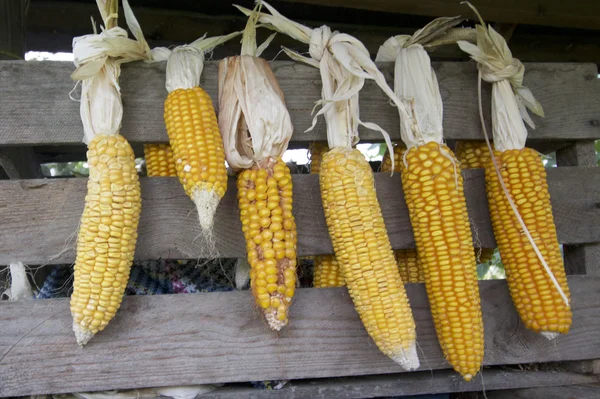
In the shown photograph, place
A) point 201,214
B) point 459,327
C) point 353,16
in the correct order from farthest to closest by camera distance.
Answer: point 353,16, point 459,327, point 201,214

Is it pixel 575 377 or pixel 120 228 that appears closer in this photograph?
pixel 120 228

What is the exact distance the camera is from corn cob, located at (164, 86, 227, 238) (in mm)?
→ 1631

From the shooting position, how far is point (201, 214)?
1629mm

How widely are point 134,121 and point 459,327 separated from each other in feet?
4.41

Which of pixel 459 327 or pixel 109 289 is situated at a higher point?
pixel 109 289

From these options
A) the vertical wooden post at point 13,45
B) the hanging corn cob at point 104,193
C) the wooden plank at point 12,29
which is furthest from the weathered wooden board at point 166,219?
the wooden plank at point 12,29

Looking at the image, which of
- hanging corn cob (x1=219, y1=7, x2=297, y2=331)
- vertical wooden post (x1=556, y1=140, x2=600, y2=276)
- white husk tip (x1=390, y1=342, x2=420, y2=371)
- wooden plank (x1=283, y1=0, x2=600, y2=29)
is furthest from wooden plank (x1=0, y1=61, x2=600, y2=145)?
white husk tip (x1=390, y1=342, x2=420, y2=371)

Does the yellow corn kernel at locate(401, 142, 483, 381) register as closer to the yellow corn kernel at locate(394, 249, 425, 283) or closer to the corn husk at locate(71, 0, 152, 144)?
the yellow corn kernel at locate(394, 249, 425, 283)

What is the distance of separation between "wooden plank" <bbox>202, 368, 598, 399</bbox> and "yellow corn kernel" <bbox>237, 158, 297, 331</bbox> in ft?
1.12

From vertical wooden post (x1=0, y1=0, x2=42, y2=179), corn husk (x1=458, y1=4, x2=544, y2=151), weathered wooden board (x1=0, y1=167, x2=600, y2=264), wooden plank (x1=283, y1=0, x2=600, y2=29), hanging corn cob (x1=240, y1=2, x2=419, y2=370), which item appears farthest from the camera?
wooden plank (x1=283, y1=0, x2=600, y2=29)

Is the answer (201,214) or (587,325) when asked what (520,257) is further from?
(201,214)

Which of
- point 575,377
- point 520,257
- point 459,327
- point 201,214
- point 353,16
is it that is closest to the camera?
point 201,214

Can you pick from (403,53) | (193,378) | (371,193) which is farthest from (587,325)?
(193,378)

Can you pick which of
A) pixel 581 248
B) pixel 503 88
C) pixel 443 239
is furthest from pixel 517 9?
pixel 443 239
